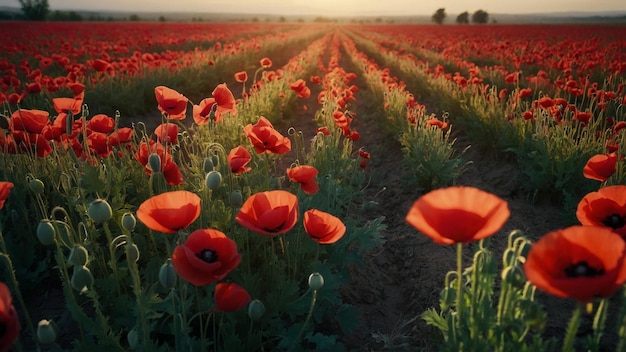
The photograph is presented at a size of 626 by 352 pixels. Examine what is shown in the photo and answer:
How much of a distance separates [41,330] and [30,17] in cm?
5652

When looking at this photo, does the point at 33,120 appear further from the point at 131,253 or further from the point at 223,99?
the point at 131,253

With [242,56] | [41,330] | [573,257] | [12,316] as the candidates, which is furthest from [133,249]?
[242,56]

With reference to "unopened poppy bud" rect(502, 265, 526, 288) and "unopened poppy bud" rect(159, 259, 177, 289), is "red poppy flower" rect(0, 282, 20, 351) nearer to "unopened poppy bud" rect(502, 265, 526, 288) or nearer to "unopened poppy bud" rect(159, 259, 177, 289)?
"unopened poppy bud" rect(159, 259, 177, 289)

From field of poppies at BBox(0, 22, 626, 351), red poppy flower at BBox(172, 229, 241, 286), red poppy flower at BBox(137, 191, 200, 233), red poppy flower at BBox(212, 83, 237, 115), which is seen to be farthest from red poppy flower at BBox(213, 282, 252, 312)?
red poppy flower at BBox(212, 83, 237, 115)

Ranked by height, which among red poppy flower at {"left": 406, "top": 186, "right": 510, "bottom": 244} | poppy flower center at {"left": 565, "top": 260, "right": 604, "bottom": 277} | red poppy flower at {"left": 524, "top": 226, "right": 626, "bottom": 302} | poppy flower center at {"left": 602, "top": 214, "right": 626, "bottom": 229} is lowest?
poppy flower center at {"left": 602, "top": 214, "right": 626, "bottom": 229}

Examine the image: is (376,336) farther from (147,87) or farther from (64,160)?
(147,87)

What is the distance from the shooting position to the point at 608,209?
137cm

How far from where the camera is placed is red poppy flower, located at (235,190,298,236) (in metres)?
1.46

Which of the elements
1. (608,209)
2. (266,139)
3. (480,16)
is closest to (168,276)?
(266,139)

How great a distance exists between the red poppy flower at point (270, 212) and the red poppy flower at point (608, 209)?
876 millimetres

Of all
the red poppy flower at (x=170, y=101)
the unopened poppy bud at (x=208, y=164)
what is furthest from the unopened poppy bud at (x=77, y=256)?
the red poppy flower at (x=170, y=101)

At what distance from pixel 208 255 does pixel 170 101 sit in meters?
1.14

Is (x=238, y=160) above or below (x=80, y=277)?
above

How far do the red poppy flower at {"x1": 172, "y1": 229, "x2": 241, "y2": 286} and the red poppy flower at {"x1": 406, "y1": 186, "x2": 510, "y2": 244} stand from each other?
21.6 inches
